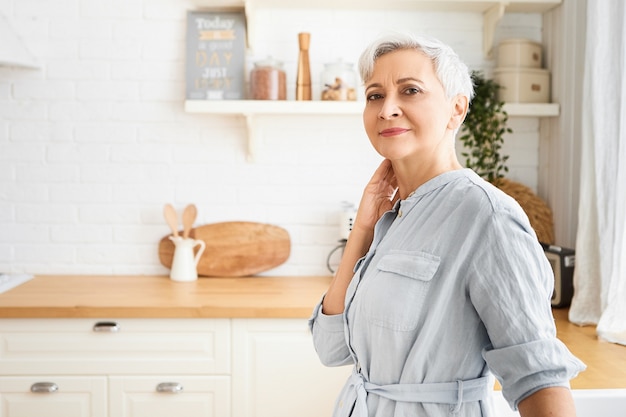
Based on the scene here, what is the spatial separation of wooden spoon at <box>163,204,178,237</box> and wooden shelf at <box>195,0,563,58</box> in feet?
2.55

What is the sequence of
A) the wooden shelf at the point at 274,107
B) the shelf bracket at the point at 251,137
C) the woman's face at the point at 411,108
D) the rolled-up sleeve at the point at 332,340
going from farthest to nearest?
the shelf bracket at the point at 251,137
the wooden shelf at the point at 274,107
the rolled-up sleeve at the point at 332,340
the woman's face at the point at 411,108

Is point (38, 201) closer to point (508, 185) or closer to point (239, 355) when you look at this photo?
point (239, 355)

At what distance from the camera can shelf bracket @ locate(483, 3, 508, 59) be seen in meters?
3.02

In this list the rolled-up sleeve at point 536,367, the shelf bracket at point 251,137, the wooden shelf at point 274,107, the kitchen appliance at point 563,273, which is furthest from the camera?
the shelf bracket at point 251,137

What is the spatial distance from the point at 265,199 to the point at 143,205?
1.76ft

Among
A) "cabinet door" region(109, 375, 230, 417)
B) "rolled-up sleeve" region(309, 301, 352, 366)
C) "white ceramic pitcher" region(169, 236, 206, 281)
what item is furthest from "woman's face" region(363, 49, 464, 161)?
"white ceramic pitcher" region(169, 236, 206, 281)

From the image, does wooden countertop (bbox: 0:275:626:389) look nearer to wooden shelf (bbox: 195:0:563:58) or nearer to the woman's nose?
wooden shelf (bbox: 195:0:563:58)

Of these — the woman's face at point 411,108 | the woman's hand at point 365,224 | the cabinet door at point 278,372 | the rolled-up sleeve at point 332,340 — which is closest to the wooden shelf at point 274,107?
the cabinet door at point 278,372

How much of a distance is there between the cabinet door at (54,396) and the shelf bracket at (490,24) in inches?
81.7

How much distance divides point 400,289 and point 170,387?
1599 millimetres

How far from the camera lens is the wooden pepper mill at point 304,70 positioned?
9.87ft

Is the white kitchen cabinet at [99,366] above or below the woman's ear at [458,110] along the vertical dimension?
below

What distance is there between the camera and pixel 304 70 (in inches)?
119

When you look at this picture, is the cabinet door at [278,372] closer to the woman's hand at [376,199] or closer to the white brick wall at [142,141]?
the white brick wall at [142,141]
